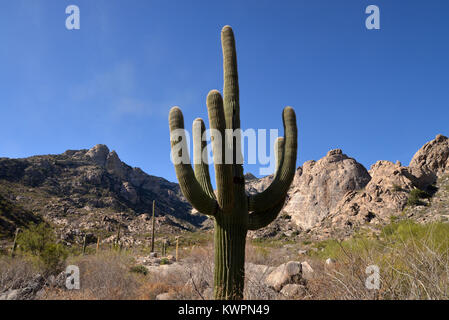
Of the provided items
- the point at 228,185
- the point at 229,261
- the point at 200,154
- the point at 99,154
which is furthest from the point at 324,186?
the point at 99,154

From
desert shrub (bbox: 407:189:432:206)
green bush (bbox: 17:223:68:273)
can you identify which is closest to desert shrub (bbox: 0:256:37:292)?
green bush (bbox: 17:223:68:273)

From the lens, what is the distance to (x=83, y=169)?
168ft

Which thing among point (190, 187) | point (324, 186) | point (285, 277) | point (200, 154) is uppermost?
point (324, 186)

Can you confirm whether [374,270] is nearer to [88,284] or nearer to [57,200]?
[88,284]

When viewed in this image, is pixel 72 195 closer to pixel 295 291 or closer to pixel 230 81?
pixel 230 81

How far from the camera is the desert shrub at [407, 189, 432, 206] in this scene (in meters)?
25.6

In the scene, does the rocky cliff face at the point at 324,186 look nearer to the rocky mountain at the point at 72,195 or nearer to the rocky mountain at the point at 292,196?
the rocky mountain at the point at 292,196

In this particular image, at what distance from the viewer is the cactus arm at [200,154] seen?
5.69 metres

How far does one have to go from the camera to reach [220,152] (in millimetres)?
4555

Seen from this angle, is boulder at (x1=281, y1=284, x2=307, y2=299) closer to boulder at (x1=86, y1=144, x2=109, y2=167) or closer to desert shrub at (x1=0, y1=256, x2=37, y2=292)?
desert shrub at (x1=0, y1=256, x2=37, y2=292)

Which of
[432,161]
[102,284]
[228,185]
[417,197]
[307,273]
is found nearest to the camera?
[228,185]

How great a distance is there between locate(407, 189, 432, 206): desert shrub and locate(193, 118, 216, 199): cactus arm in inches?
1075

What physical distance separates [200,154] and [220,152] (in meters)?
1.33
